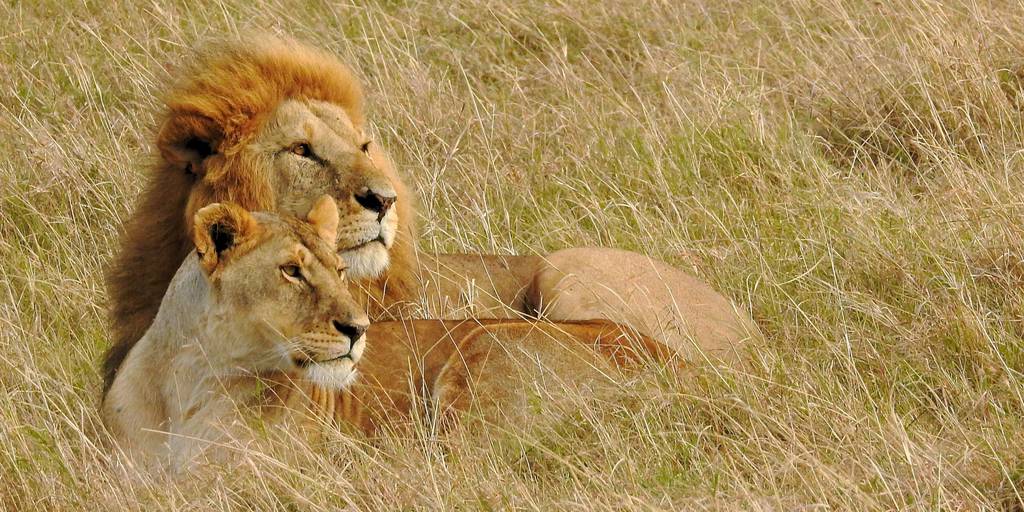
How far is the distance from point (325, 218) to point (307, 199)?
2.22ft

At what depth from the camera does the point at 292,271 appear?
4.18m

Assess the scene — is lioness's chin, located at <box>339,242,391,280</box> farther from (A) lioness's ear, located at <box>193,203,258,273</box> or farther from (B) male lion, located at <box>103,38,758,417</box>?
(A) lioness's ear, located at <box>193,203,258,273</box>

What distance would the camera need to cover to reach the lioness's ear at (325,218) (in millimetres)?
4438

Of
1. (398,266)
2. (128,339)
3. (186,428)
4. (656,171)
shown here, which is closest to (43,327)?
(128,339)

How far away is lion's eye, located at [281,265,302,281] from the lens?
13.7 ft

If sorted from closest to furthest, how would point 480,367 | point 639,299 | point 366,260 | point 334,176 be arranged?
point 480,367
point 366,260
point 334,176
point 639,299

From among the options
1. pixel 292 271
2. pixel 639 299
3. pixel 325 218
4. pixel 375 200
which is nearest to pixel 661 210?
pixel 639 299

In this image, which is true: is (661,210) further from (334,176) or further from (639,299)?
(334,176)

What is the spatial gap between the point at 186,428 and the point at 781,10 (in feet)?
15.3

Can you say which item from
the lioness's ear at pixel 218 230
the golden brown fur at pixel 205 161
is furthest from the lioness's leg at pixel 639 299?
the lioness's ear at pixel 218 230

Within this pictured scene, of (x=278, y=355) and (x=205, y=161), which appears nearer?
(x=278, y=355)

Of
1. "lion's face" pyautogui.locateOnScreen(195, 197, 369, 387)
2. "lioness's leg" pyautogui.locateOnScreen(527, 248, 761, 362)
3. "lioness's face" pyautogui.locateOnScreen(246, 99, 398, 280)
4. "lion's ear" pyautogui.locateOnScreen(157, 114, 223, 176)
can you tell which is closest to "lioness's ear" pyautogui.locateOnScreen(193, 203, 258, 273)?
"lion's face" pyautogui.locateOnScreen(195, 197, 369, 387)

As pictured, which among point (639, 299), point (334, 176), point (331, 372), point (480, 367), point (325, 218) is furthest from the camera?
point (639, 299)

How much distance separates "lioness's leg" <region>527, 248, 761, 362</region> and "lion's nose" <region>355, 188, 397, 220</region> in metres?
0.67
